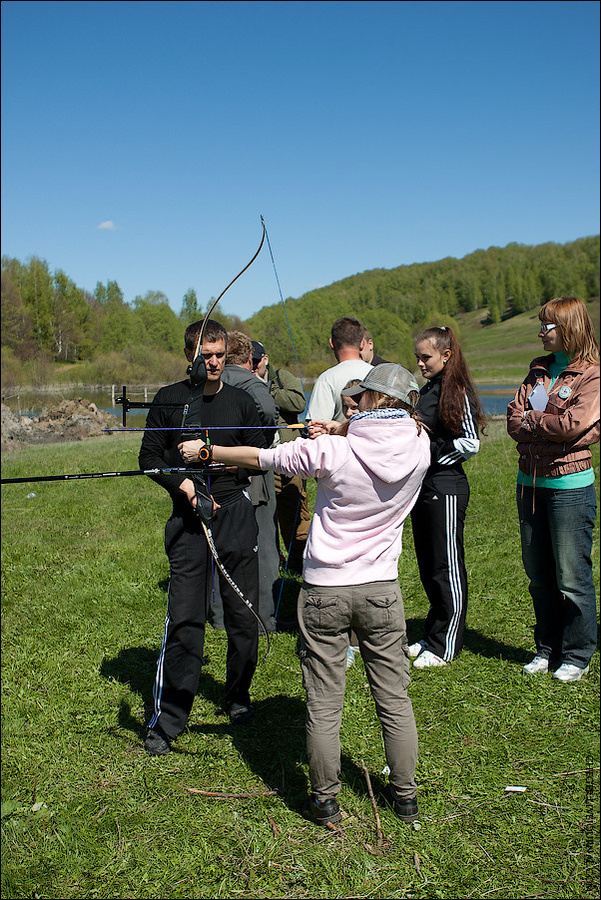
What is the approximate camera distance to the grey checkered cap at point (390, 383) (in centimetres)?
282

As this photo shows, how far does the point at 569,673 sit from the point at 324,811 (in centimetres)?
206

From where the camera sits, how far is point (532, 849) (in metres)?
2.91

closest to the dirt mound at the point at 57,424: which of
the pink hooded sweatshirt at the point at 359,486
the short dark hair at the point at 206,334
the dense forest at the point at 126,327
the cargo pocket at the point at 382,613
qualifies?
the dense forest at the point at 126,327

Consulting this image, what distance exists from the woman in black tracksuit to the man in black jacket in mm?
1296

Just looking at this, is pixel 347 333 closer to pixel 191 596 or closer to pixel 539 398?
pixel 539 398

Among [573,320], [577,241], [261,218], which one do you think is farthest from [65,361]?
[577,241]

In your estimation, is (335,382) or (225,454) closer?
(225,454)

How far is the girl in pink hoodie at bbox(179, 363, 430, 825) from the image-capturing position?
9.20ft

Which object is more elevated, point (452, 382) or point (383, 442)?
point (452, 382)

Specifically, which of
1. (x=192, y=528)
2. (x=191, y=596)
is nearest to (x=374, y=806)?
(x=191, y=596)

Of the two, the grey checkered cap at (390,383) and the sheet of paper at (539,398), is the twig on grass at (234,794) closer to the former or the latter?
the grey checkered cap at (390,383)

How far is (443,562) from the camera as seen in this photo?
455cm

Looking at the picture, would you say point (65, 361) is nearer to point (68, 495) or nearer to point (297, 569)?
point (68, 495)

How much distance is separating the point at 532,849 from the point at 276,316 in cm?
445
